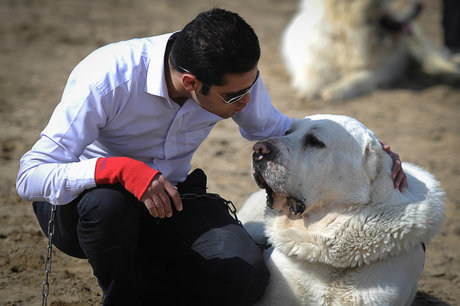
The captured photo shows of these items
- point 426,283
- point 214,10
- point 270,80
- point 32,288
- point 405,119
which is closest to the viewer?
point 214,10

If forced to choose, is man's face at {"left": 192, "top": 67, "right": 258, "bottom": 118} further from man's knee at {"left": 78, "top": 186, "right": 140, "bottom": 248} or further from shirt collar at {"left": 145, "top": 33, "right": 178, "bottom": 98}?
man's knee at {"left": 78, "top": 186, "right": 140, "bottom": 248}

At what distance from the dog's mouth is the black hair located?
52 centimetres

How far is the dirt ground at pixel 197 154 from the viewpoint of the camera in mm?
3061

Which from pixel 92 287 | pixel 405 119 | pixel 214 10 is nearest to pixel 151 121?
pixel 214 10

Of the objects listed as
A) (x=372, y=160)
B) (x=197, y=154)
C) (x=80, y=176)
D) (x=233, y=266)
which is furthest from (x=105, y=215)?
(x=197, y=154)

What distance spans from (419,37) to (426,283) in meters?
5.31

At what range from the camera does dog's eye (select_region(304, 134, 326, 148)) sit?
2480 mm

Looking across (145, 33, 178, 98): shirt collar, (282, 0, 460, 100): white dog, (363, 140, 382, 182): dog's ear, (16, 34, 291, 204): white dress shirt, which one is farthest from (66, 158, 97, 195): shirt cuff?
(282, 0, 460, 100): white dog

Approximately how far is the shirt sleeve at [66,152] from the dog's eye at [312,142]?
0.94m

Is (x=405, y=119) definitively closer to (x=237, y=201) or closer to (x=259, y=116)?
(x=237, y=201)

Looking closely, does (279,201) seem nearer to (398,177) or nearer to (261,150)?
(261,150)

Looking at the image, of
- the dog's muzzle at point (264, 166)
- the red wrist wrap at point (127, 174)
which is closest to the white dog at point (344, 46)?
the dog's muzzle at point (264, 166)

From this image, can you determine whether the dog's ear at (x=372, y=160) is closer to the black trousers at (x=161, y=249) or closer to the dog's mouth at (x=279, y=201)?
the dog's mouth at (x=279, y=201)

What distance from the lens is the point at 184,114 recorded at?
8.34ft
